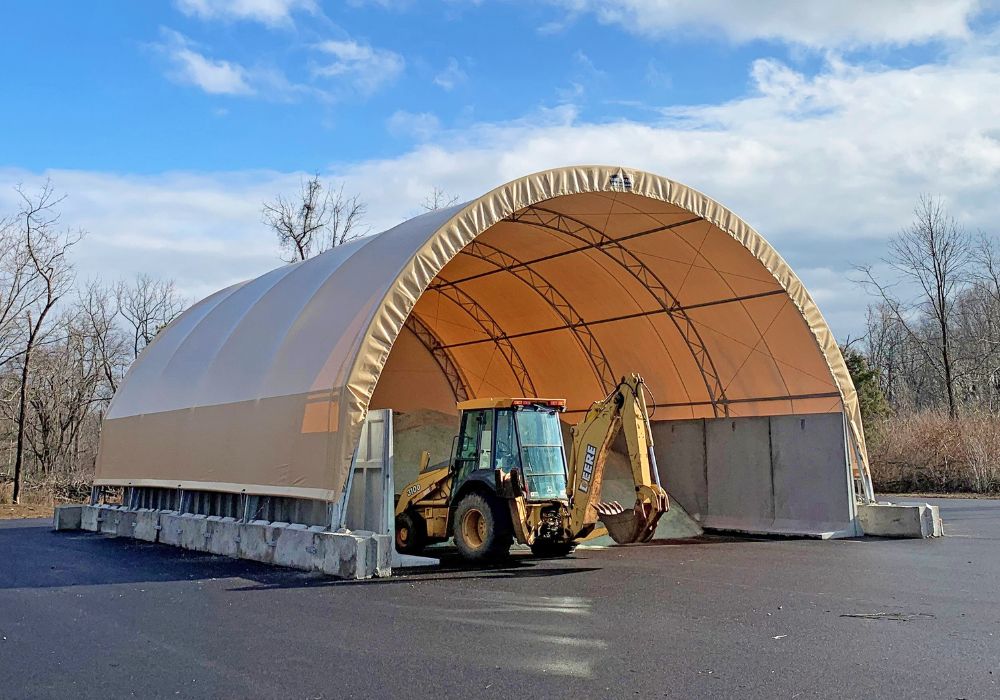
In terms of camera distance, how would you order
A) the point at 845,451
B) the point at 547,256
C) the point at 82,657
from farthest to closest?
the point at 547,256
the point at 845,451
the point at 82,657

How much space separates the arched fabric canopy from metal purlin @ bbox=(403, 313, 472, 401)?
0.27 feet

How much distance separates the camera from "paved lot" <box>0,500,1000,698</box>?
623 centimetres

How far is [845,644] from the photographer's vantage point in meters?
7.41

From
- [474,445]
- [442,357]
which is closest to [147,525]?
[474,445]

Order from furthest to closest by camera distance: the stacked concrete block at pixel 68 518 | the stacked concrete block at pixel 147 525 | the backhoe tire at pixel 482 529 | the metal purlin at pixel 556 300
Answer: the stacked concrete block at pixel 68 518, the metal purlin at pixel 556 300, the stacked concrete block at pixel 147 525, the backhoe tire at pixel 482 529

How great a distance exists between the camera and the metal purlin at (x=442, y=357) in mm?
24672

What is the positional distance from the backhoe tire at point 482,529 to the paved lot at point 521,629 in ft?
1.59

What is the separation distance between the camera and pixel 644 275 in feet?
61.1

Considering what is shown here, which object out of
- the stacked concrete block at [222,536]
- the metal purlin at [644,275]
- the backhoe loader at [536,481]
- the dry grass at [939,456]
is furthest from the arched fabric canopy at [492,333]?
the dry grass at [939,456]

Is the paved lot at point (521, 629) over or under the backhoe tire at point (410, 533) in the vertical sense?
under

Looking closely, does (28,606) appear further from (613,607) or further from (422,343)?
(422,343)

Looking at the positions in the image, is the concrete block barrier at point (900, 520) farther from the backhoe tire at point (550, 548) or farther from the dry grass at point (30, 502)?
the dry grass at point (30, 502)

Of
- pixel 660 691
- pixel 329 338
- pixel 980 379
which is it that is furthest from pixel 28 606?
pixel 980 379

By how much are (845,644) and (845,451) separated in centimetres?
963
